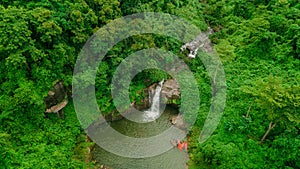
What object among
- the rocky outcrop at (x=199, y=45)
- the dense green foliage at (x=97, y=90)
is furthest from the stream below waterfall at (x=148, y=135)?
the rocky outcrop at (x=199, y=45)

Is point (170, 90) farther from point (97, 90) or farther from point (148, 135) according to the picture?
point (97, 90)

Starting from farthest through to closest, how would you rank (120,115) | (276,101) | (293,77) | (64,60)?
1. (293,77)
2. (120,115)
3. (64,60)
4. (276,101)

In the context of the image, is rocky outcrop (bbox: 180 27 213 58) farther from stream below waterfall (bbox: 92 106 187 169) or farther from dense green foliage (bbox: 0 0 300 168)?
stream below waterfall (bbox: 92 106 187 169)

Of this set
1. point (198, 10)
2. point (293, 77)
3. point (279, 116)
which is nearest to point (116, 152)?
point (279, 116)

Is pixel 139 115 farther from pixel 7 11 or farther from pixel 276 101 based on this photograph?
pixel 7 11

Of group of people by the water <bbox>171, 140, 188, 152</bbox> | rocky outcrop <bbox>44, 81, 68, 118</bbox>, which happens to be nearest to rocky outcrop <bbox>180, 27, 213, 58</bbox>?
group of people by the water <bbox>171, 140, 188, 152</bbox>

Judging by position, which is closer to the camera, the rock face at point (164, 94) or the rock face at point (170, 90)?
the rock face at point (164, 94)

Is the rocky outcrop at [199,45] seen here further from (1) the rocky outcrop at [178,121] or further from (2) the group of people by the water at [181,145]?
(2) the group of people by the water at [181,145]

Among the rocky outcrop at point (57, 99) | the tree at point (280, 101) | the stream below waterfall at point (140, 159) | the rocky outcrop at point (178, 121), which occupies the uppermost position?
the tree at point (280, 101)

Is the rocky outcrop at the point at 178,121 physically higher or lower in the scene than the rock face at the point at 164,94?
lower
